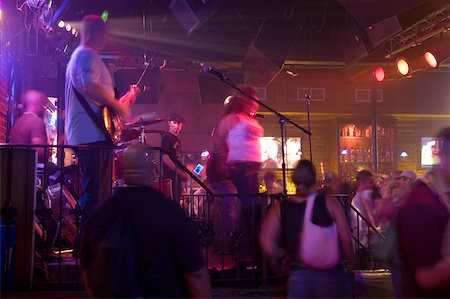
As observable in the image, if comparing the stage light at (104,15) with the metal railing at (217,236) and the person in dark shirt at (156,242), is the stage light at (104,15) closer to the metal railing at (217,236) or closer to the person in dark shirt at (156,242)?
the metal railing at (217,236)

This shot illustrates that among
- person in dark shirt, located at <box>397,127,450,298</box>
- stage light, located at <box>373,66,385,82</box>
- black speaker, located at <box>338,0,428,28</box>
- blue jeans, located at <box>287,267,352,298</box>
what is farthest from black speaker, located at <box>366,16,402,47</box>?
person in dark shirt, located at <box>397,127,450,298</box>

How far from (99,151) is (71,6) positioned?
14.1ft

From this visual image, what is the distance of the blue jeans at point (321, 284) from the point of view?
3.68 meters

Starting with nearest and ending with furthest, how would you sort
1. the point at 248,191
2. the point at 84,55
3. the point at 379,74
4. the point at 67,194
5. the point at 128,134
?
the point at 84,55 < the point at 248,191 < the point at 67,194 < the point at 128,134 < the point at 379,74

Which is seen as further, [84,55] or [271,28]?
[271,28]

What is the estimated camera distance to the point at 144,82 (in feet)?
38.2

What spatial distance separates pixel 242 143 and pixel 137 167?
10.2 ft

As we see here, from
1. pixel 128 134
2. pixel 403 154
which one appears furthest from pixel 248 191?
pixel 403 154

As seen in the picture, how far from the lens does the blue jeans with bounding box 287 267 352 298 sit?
3680 millimetres

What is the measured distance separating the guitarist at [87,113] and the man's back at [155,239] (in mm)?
1915

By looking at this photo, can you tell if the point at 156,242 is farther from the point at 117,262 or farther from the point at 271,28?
the point at 271,28

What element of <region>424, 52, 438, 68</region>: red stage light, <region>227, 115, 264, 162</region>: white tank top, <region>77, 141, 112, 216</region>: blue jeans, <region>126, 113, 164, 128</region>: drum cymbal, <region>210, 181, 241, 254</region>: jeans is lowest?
<region>210, 181, 241, 254</region>: jeans

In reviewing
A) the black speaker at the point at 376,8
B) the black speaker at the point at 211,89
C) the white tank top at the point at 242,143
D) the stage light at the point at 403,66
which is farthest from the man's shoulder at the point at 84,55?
the stage light at the point at 403,66

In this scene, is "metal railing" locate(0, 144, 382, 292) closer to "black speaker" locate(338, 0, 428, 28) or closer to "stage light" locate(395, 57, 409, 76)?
"black speaker" locate(338, 0, 428, 28)
